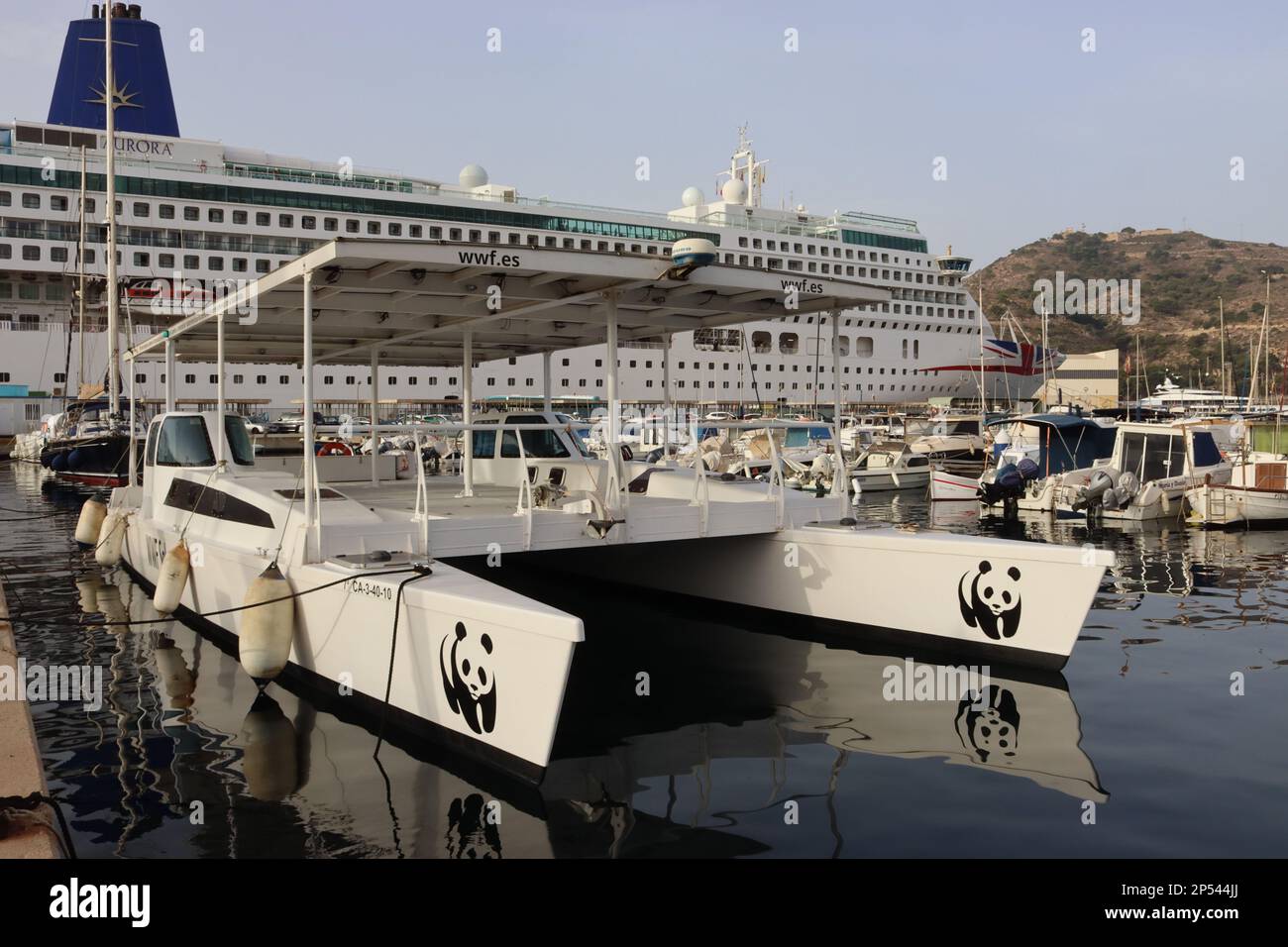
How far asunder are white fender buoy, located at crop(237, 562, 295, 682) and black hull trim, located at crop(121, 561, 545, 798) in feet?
1.15

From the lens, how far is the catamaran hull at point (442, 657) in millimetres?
5766

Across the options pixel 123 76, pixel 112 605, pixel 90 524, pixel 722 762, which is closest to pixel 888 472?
pixel 90 524

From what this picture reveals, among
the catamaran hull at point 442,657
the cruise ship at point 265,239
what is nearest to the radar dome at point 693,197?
the cruise ship at point 265,239

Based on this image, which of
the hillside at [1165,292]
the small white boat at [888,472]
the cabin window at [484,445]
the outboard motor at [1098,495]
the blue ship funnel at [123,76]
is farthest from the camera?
the hillside at [1165,292]

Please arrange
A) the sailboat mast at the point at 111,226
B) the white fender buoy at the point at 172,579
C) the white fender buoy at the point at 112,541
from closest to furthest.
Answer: the white fender buoy at the point at 172,579 < the white fender buoy at the point at 112,541 < the sailboat mast at the point at 111,226

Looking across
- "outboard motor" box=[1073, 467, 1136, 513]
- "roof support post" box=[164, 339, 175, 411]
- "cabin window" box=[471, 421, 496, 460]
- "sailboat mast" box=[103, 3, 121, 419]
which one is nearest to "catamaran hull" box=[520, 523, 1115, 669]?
"cabin window" box=[471, 421, 496, 460]

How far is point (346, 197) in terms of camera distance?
2375 inches

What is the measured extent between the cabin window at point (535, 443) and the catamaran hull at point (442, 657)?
4.50 metres

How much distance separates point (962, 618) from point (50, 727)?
300 inches

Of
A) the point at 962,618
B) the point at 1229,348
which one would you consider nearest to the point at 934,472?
the point at 962,618

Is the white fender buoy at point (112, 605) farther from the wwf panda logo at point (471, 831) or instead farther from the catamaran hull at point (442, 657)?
the wwf panda logo at point (471, 831)

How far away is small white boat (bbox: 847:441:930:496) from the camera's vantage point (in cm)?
3148

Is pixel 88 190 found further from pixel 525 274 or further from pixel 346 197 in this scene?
pixel 525 274

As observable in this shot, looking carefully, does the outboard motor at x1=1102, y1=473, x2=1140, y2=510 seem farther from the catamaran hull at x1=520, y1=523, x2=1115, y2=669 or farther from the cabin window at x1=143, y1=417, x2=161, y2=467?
the cabin window at x1=143, y1=417, x2=161, y2=467
